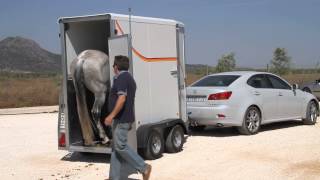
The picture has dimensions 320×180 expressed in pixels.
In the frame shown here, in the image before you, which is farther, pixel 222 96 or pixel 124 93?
pixel 222 96

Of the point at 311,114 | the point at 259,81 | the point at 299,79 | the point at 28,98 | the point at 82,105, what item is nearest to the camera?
the point at 82,105

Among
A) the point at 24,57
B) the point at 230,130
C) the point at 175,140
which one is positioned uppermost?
the point at 24,57

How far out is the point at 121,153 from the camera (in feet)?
26.5

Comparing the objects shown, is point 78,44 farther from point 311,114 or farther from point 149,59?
point 311,114

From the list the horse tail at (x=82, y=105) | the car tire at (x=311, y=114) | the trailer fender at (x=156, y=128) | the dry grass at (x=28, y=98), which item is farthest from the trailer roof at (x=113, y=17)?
the dry grass at (x=28, y=98)

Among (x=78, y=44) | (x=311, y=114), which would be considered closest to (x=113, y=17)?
(x=78, y=44)

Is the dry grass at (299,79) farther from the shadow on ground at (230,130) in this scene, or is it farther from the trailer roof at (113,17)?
the trailer roof at (113,17)

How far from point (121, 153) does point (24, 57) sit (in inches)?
6073

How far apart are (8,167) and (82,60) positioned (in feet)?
7.78

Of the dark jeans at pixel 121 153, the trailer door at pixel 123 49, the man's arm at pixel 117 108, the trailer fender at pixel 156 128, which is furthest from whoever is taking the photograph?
the trailer fender at pixel 156 128

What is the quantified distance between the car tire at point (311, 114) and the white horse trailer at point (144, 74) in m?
5.10

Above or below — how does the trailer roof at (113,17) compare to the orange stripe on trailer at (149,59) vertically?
above

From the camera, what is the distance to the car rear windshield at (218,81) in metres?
13.8

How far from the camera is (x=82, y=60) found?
10461 mm
